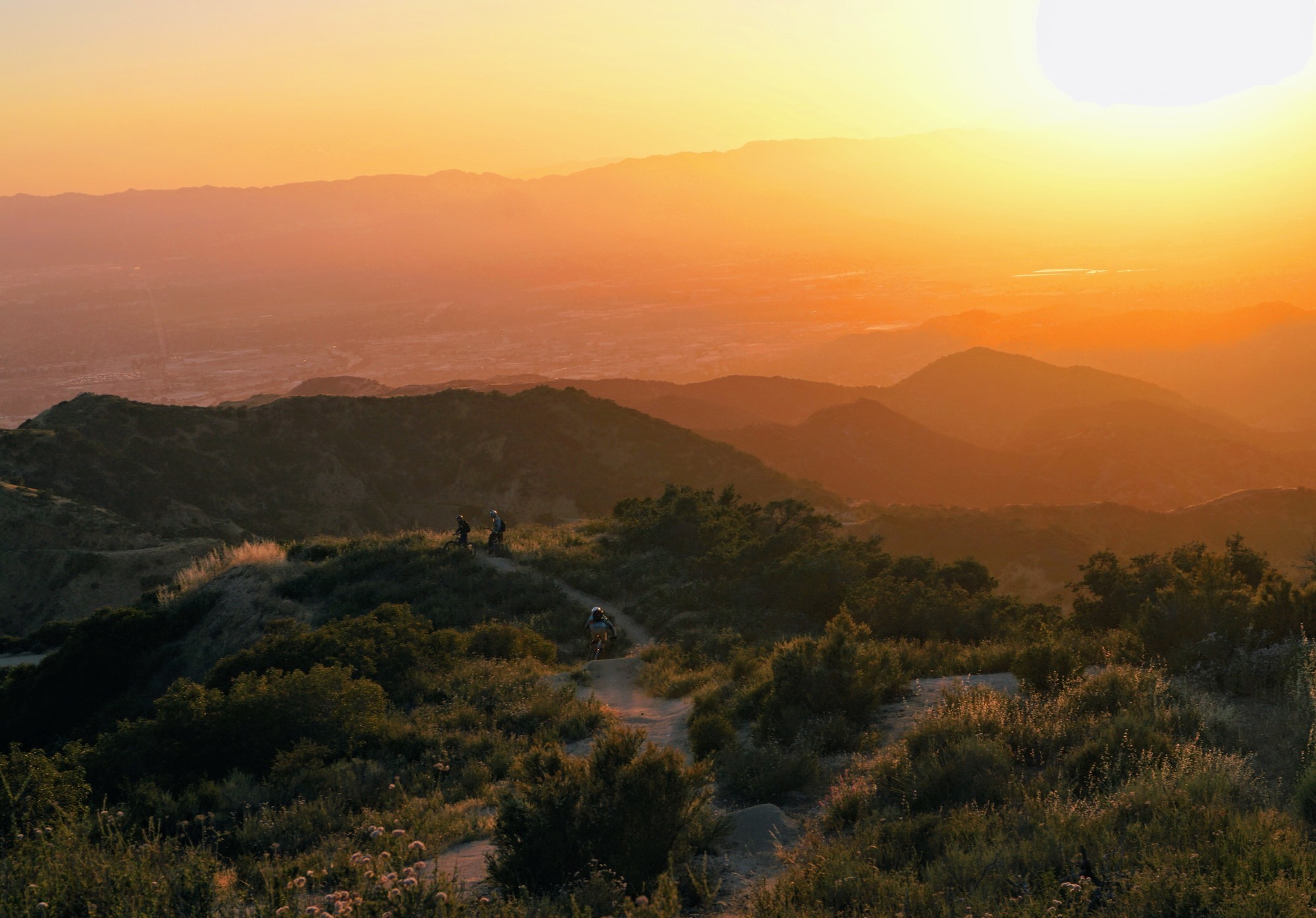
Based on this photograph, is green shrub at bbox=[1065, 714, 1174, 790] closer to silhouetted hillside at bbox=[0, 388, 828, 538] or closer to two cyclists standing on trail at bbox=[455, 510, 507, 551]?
two cyclists standing on trail at bbox=[455, 510, 507, 551]

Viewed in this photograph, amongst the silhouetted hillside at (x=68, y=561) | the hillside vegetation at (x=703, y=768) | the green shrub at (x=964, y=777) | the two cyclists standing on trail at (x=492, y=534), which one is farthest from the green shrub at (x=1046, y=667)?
the silhouetted hillside at (x=68, y=561)

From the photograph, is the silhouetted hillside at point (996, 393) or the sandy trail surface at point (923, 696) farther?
the silhouetted hillside at point (996, 393)

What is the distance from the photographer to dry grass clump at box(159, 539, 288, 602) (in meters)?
20.8

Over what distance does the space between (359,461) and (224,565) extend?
39.3 metres

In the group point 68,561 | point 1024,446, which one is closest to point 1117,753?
point 68,561

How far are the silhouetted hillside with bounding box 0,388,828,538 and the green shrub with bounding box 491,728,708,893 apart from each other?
46.8 meters

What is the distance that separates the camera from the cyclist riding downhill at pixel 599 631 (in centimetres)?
1734

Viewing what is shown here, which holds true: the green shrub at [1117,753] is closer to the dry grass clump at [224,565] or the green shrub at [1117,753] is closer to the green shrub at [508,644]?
the green shrub at [508,644]

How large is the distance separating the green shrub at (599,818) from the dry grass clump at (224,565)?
17470 millimetres

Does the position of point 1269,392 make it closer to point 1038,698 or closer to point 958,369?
point 958,369

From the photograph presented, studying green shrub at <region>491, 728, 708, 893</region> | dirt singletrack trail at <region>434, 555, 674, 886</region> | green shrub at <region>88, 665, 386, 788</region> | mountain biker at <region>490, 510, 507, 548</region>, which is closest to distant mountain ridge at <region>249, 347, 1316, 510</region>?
mountain biker at <region>490, 510, 507, 548</region>

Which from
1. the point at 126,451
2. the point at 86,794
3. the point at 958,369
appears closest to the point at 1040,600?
the point at 86,794

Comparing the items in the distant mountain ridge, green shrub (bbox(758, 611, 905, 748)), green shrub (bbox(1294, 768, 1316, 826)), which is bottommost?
the distant mountain ridge

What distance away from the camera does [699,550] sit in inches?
1011
